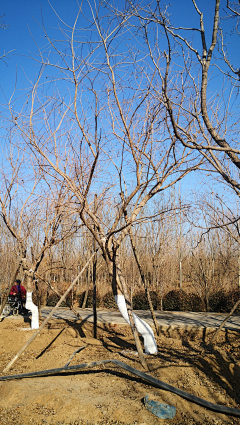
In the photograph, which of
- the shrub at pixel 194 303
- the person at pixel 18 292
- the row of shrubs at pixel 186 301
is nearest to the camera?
the person at pixel 18 292

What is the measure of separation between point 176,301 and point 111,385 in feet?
28.6

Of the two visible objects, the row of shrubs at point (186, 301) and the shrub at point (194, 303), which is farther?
the shrub at point (194, 303)

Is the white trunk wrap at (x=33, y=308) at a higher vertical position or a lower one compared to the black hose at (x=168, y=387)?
higher

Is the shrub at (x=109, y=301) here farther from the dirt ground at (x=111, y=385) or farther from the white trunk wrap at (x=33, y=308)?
the dirt ground at (x=111, y=385)

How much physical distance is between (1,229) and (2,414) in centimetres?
1198

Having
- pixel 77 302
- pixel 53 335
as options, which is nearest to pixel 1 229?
pixel 77 302

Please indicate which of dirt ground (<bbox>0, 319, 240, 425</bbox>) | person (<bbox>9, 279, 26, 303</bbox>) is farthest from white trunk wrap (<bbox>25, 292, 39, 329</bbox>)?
person (<bbox>9, 279, 26, 303</bbox>)

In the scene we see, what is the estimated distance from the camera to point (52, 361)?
5.25 m

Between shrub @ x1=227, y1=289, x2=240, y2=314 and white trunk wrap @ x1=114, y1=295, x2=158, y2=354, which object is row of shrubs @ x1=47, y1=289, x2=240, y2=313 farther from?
white trunk wrap @ x1=114, y1=295, x2=158, y2=354

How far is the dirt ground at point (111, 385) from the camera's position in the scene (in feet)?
10.4

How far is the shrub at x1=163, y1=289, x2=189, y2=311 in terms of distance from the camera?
1204 centimetres

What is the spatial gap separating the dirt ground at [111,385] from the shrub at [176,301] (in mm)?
5235

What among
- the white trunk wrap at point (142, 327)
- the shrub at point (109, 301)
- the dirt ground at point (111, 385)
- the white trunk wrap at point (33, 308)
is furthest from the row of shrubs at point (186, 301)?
the white trunk wrap at point (142, 327)

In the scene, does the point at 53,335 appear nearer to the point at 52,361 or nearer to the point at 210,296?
the point at 52,361
